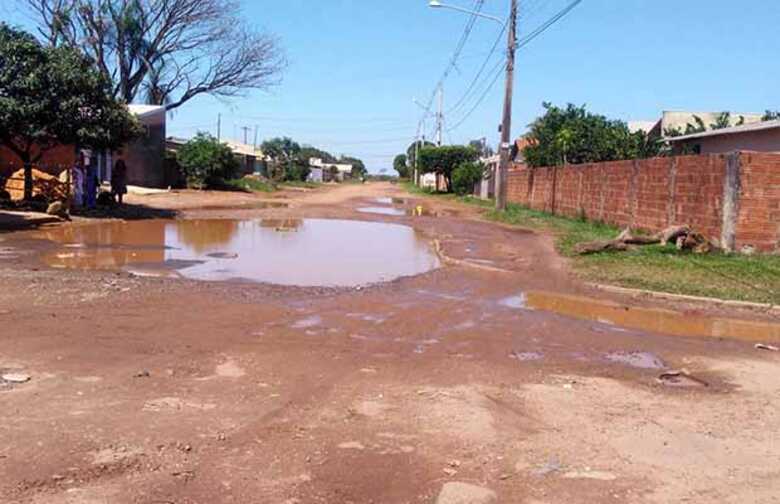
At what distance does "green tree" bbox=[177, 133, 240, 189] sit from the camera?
49438 millimetres

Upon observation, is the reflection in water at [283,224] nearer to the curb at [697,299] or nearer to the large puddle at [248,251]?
the large puddle at [248,251]

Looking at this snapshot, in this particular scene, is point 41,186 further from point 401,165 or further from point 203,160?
point 401,165

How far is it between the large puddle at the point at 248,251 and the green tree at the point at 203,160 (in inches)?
948

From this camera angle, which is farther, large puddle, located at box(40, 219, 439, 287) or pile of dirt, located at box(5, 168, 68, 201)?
pile of dirt, located at box(5, 168, 68, 201)

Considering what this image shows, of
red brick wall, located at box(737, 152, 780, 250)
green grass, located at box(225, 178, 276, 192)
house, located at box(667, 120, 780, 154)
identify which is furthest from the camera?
green grass, located at box(225, 178, 276, 192)

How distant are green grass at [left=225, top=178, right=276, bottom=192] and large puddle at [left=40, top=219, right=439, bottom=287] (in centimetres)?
2892

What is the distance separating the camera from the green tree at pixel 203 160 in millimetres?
49438

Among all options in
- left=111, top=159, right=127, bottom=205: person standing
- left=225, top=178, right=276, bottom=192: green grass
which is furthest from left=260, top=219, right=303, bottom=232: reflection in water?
left=225, top=178, right=276, bottom=192: green grass

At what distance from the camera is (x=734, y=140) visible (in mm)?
30359

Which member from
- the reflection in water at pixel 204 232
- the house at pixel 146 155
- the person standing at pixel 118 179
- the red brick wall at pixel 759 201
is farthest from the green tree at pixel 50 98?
the red brick wall at pixel 759 201

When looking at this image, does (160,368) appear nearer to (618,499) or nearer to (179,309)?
(179,309)

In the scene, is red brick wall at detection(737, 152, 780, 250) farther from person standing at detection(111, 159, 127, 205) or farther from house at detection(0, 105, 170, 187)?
house at detection(0, 105, 170, 187)

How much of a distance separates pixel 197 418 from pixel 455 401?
2.03 m

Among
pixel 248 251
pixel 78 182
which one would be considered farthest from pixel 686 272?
pixel 78 182
